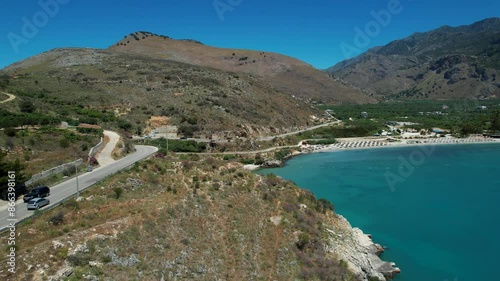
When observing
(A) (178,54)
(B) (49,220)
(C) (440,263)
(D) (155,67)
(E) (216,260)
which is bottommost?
(C) (440,263)

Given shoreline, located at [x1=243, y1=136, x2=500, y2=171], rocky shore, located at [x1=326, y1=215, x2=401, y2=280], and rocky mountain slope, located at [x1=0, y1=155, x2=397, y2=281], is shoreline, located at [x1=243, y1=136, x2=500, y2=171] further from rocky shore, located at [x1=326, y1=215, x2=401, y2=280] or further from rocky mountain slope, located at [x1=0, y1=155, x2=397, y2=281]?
rocky mountain slope, located at [x1=0, y1=155, x2=397, y2=281]

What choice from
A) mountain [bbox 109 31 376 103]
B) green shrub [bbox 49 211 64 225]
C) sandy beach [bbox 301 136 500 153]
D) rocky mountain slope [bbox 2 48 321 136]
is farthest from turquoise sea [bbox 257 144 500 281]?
mountain [bbox 109 31 376 103]

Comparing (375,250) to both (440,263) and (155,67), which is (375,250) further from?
(155,67)

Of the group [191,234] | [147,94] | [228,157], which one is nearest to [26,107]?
[228,157]

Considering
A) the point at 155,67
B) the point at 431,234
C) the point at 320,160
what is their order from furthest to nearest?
the point at 155,67, the point at 320,160, the point at 431,234

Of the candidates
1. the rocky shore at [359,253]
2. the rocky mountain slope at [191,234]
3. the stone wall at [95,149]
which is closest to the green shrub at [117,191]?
the rocky mountain slope at [191,234]

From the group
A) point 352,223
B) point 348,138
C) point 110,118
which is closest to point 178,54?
point 348,138

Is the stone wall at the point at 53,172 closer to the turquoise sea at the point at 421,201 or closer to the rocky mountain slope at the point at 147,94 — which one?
the turquoise sea at the point at 421,201
